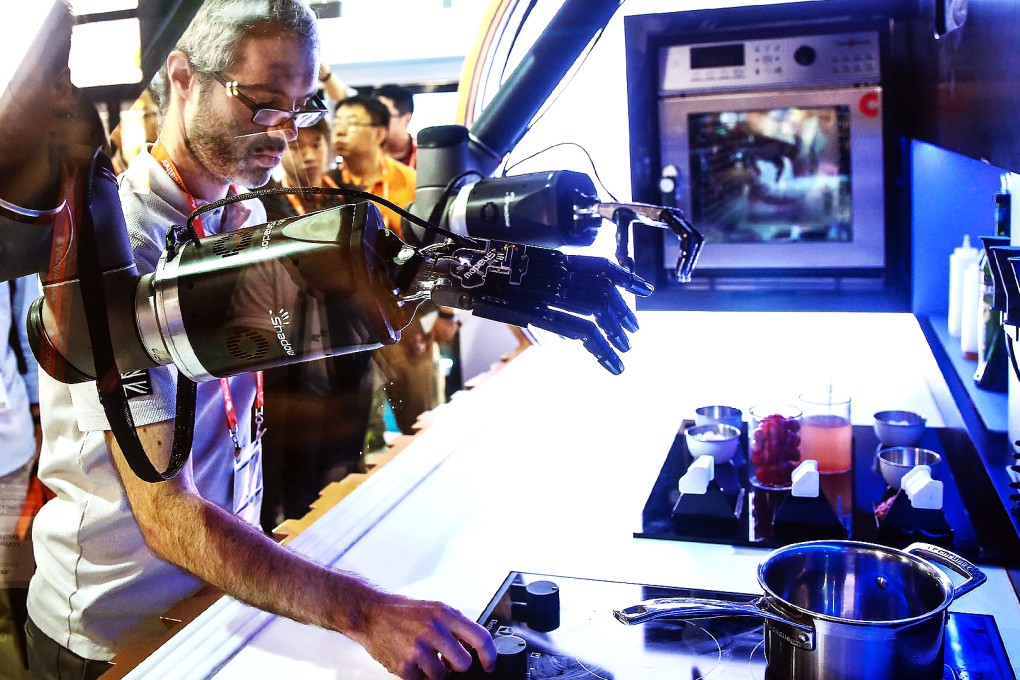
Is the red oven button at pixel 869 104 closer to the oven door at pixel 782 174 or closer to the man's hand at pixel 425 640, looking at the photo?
the oven door at pixel 782 174

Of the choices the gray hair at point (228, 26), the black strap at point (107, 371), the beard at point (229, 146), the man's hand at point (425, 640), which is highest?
the gray hair at point (228, 26)

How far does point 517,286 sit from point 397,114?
7.11 ft

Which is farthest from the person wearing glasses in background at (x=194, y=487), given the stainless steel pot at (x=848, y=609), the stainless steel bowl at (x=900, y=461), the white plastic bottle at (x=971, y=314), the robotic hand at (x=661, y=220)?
the white plastic bottle at (x=971, y=314)

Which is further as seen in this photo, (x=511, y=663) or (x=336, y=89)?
(x=336, y=89)

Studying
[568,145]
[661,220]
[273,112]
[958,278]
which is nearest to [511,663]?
[661,220]

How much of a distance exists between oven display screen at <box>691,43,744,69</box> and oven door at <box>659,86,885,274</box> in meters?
0.07

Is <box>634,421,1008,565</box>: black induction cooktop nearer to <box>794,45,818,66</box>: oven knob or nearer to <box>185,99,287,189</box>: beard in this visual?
<box>185,99,287,189</box>: beard

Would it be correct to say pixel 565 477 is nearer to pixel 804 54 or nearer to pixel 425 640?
pixel 425 640

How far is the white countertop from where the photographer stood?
44.8 inches

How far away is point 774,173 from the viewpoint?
7.18 ft

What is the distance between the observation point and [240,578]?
111 cm

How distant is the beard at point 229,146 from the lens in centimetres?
117

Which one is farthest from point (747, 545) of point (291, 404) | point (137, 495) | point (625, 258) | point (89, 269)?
point (291, 404)

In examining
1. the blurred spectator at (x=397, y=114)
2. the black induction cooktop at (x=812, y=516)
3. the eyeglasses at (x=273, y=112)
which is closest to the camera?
the eyeglasses at (x=273, y=112)
